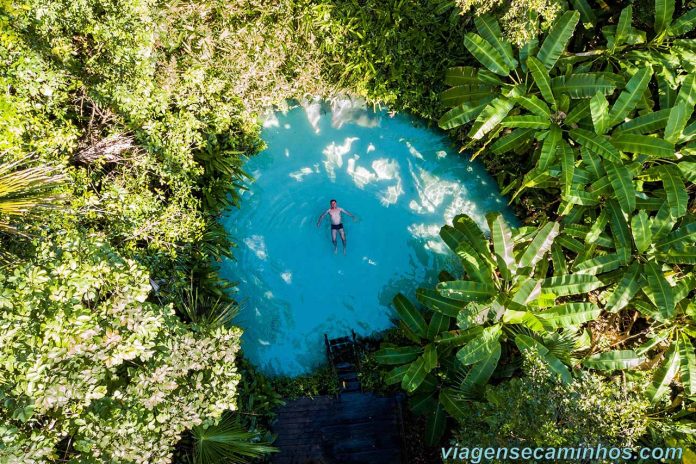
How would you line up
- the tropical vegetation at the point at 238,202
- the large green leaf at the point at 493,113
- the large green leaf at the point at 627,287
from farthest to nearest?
the large green leaf at the point at 493,113 < the large green leaf at the point at 627,287 < the tropical vegetation at the point at 238,202

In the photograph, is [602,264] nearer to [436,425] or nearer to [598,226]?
[598,226]

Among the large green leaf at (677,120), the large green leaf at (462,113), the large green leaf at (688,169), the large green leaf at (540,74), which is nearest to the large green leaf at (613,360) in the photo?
the large green leaf at (688,169)

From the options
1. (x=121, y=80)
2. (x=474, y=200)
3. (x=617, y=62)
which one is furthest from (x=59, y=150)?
(x=617, y=62)

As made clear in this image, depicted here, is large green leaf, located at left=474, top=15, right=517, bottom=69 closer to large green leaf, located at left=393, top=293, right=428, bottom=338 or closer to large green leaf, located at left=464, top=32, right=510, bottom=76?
large green leaf, located at left=464, top=32, right=510, bottom=76

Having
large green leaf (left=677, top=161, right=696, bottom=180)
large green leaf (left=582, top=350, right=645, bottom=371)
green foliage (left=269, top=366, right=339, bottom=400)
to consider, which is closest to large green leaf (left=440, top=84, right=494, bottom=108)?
large green leaf (left=677, top=161, right=696, bottom=180)

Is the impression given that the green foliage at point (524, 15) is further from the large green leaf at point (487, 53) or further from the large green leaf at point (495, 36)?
the large green leaf at point (487, 53)
